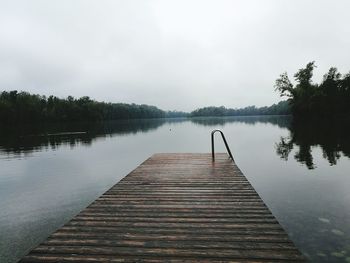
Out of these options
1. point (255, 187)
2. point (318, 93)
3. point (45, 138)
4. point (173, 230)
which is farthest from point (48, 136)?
point (318, 93)

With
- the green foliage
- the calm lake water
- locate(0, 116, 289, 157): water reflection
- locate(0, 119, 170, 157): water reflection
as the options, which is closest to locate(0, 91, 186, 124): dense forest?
the green foliage

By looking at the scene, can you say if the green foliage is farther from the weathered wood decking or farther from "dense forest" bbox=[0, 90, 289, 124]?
the weathered wood decking

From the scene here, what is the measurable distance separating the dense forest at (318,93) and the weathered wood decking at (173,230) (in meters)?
63.5

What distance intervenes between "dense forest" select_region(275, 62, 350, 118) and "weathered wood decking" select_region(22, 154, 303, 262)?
208ft

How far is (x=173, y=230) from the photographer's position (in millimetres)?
4484

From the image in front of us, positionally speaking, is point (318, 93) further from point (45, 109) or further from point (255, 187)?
point (45, 109)

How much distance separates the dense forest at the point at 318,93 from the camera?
5909cm

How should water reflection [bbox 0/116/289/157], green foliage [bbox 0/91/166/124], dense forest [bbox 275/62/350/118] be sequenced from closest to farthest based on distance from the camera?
1. water reflection [bbox 0/116/289/157]
2. dense forest [bbox 275/62/350/118]
3. green foliage [bbox 0/91/166/124]

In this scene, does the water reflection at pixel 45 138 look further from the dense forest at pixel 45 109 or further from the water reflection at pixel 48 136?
the dense forest at pixel 45 109

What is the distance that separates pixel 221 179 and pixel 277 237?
4.30 meters

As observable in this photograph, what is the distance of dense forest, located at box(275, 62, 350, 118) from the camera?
59094mm

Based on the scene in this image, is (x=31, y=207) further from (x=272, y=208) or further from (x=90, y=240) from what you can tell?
(x=272, y=208)

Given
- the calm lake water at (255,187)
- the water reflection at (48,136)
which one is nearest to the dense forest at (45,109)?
the water reflection at (48,136)

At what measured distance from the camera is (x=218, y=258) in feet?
11.8
